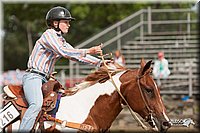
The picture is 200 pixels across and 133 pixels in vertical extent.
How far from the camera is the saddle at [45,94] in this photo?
6.27m

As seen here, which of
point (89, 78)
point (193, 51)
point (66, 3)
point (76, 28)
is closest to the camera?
point (89, 78)

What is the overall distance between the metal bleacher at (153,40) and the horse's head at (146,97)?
14.7 m

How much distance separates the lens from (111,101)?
648 cm

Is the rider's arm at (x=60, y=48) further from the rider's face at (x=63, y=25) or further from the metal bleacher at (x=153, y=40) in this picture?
the metal bleacher at (x=153, y=40)

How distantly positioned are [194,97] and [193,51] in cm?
403

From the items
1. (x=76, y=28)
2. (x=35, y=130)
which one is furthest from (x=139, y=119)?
(x=76, y=28)

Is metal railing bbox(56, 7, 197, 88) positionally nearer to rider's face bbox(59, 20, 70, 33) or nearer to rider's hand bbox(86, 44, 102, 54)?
rider's face bbox(59, 20, 70, 33)

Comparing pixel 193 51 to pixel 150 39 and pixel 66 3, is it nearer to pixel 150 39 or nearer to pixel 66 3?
pixel 150 39

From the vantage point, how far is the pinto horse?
20.6 feet

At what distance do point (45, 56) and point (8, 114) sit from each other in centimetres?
91

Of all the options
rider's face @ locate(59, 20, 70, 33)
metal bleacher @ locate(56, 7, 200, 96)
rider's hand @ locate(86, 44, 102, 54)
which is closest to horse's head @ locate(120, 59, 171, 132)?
rider's hand @ locate(86, 44, 102, 54)

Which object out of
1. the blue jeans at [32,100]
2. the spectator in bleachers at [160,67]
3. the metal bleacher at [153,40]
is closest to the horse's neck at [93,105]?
the blue jeans at [32,100]

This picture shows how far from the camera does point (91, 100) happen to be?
6.51 metres

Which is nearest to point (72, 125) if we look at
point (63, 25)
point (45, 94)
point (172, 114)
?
point (45, 94)
